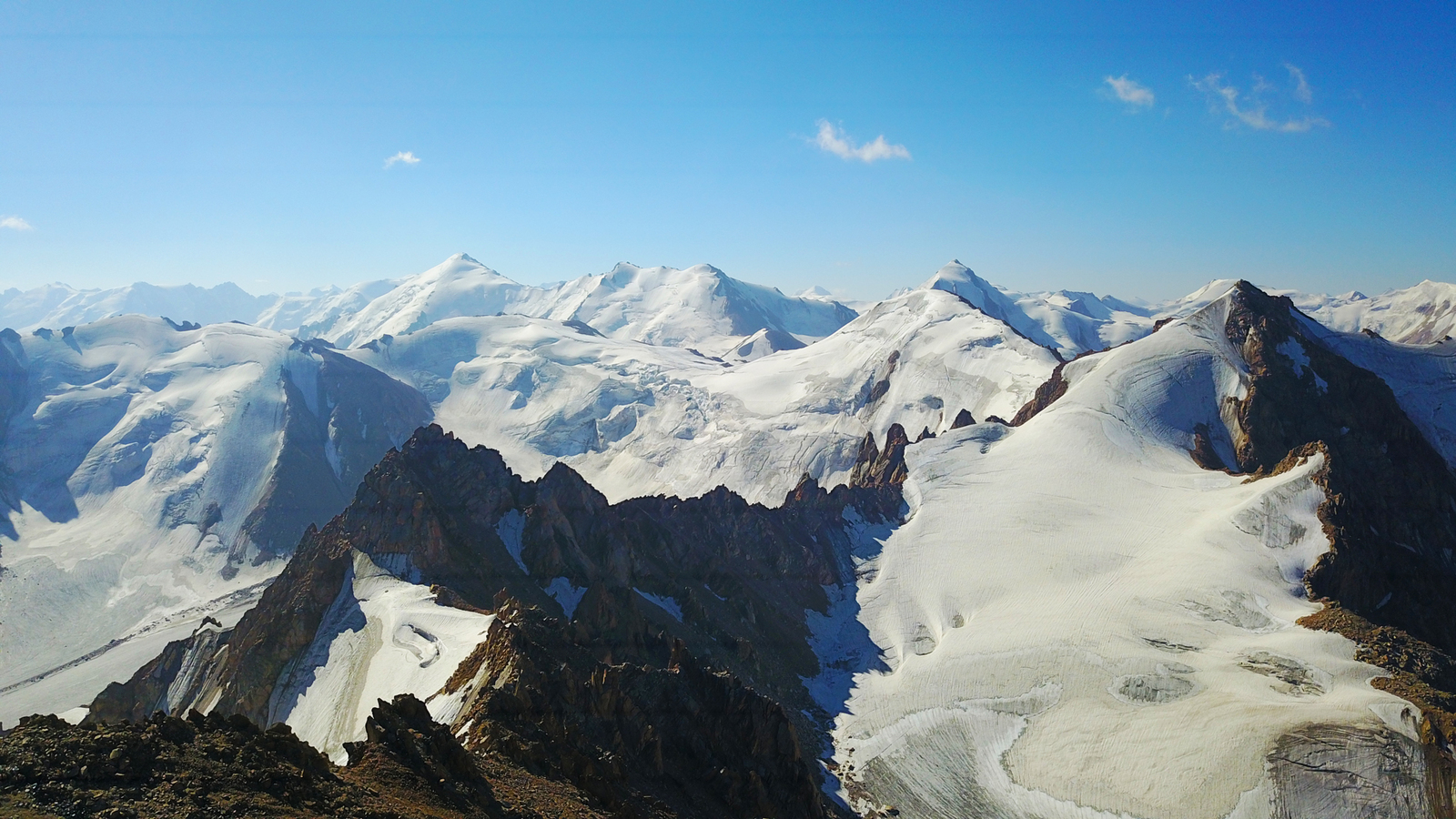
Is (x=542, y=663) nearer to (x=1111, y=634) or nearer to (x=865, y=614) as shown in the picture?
(x=1111, y=634)

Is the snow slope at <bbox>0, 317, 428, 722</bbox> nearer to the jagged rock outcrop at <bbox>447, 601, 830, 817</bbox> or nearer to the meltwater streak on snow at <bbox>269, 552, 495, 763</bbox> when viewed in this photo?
the meltwater streak on snow at <bbox>269, 552, 495, 763</bbox>

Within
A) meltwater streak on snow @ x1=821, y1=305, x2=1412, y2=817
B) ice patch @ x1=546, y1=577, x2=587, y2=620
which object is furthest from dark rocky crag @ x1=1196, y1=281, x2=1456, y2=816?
ice patch @ x1=546, y1=577, x2=587, y2=620

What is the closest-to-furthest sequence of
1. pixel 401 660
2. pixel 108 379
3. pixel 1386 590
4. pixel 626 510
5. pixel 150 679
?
pixel 401 660
pixel 150 679
pixel 1386 590
pixel 626 510
pixel 108 379

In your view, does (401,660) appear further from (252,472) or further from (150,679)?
(252,472)

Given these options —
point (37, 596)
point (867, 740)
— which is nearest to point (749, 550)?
point (867, 740)

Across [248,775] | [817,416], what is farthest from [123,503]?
[248,775]

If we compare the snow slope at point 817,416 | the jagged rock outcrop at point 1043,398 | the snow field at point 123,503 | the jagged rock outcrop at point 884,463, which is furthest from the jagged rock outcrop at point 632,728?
the snow slope at point 817,416
